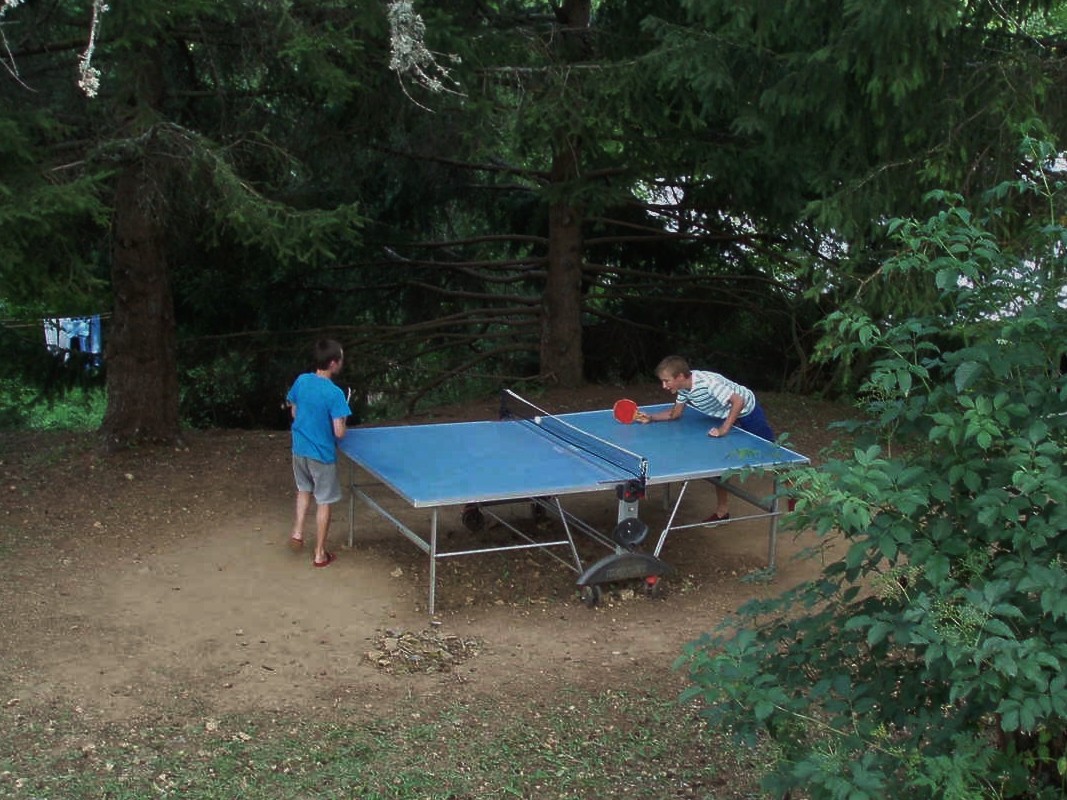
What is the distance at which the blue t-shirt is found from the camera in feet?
25.2

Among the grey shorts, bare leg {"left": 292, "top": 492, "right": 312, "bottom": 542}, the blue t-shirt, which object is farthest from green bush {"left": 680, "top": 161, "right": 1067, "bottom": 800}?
bare leg {"left": 292, "top": 492, "right": 312, "bottom": 542}

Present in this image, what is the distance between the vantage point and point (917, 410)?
3.45 meters

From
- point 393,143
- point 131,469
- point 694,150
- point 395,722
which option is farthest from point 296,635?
point 393,143

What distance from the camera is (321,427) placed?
7.74m

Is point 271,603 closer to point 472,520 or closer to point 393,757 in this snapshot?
point 472,520

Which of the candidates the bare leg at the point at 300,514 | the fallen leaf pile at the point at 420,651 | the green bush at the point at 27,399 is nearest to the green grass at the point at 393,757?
the fallen leaf pile at the point at 420,651

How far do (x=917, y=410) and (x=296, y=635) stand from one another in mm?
4343

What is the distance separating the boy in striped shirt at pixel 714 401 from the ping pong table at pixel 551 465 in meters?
0.09

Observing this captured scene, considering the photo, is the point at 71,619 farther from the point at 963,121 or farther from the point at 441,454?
the point at 963,121

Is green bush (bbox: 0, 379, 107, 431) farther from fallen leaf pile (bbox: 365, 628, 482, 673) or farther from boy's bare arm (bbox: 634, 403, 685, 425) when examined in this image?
Answer: fallen leaf pile (bbox: 365, 628, 482, 673)

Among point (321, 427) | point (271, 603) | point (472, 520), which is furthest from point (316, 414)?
point (472, 520)

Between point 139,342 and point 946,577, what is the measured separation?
28.0ft

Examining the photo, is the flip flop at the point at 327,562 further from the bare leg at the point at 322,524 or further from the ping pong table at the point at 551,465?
the ping pong table at the point at 551,465

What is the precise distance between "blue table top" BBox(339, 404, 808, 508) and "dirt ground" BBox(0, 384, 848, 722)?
0.74 metres
